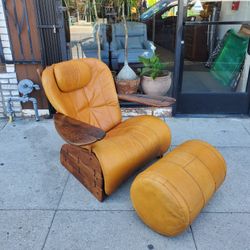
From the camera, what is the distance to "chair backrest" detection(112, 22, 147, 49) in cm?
346

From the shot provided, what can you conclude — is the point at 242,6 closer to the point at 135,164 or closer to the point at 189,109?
the point at 189,109

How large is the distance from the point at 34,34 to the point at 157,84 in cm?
157

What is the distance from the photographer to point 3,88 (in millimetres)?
3291

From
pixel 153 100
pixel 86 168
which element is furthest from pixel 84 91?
pixel 86 168

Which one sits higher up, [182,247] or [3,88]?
[3,88]

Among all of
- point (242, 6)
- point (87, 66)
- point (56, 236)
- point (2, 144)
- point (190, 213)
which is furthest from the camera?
point (242, 6)

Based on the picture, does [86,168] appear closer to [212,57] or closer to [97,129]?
[97,129]

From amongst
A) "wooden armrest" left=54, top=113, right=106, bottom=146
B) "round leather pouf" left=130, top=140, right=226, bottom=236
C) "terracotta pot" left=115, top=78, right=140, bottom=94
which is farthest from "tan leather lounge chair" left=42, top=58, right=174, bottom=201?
"terracotta pot" left=115, top=78, right=140, bottom=94

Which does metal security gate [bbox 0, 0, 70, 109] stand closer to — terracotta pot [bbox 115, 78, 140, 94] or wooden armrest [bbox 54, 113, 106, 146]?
terracotta pot [bbox 115, 78, 140, 94]

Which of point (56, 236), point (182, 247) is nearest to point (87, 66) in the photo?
point (56, 236)

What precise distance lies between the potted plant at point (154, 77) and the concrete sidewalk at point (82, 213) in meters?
1.02

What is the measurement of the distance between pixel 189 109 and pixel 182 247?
2.11 metres

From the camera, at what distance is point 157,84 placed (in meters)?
3.22

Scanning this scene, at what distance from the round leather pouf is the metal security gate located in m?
2.05
